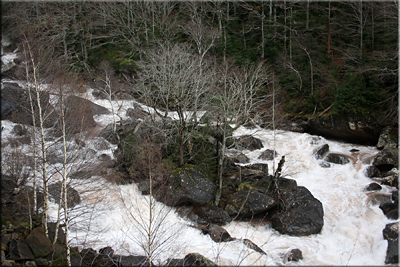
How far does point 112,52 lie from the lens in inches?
1168

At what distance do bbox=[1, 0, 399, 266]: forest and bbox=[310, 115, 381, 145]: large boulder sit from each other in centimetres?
39

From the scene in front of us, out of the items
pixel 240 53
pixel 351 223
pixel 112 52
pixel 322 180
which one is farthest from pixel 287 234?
pixel 112 52

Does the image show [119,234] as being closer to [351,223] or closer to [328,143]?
[351,223]

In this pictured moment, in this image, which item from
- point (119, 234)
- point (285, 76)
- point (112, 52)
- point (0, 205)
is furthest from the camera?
point (112, 52)

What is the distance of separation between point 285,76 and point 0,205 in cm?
2305

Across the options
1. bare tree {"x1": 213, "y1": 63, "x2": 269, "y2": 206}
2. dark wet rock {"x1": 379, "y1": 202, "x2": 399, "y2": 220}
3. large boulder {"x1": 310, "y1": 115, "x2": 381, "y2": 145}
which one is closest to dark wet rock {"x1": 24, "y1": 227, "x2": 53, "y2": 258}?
bare tree {"x1": 213, "y1": 63, "x2": 269, "y2": 206}

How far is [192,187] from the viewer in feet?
42.1

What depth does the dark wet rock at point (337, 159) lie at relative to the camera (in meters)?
16.0

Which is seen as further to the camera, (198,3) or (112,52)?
(112,52)

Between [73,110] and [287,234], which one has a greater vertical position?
[73,110]

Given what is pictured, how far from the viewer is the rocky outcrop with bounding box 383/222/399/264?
29.6 feet

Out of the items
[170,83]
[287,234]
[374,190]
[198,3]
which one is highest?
[198,3]

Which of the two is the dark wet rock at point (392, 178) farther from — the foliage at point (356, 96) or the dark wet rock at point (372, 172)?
the foliage at point (356, 96)

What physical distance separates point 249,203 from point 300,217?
2.33 m
